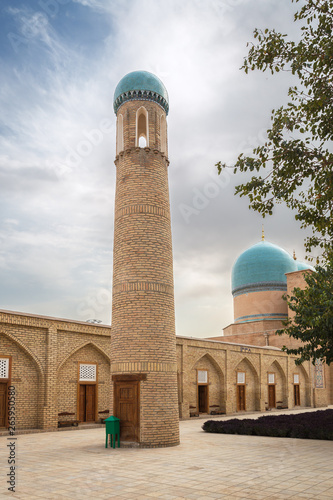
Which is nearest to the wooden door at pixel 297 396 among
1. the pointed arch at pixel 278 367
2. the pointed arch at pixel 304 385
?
the pointed arch at pixel 304 385

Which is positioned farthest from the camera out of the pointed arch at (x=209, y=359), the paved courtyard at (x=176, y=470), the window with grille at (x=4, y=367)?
the pointed arch at (x=209, y=359)

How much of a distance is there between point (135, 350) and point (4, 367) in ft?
19.0

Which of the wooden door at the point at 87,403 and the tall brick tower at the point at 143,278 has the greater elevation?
the tall brick tower at the point at 143,278

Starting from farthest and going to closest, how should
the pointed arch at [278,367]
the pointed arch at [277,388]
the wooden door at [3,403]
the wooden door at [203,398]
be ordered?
the pointed arch at [278,367]
the pointed arch at [277,388]
the wooden door at [203,398]
the wooden door at [3,403]

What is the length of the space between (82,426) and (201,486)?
10321 mm

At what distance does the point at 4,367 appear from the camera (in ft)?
48.1

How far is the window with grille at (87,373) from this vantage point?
55.9 feet

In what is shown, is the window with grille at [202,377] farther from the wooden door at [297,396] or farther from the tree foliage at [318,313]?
the wooden door at [297,396]

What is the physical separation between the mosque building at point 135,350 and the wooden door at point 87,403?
0.12 feet

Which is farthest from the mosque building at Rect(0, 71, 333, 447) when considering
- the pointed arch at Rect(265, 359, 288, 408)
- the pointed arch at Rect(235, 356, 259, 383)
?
the pointed arch at Rect(265, 359, 288, 408)

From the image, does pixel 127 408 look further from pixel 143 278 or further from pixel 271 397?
pixel 271 397

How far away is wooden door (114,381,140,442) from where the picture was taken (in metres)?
10.8

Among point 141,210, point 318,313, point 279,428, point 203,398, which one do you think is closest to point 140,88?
point 141,210

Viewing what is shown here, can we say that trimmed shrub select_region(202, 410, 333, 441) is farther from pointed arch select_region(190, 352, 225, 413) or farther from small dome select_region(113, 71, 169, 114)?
small dome select_region(113, 71, 169, 114)
